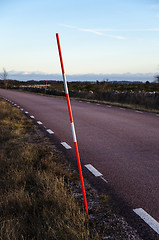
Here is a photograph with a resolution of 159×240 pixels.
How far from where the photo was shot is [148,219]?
3191 millimetres

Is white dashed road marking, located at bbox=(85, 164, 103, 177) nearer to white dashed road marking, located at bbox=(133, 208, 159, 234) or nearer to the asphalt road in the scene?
the asphalt road

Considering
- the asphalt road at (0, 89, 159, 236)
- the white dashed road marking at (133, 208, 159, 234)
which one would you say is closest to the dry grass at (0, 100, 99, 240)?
the white dashed road marking at (133, 208, 159, 234)

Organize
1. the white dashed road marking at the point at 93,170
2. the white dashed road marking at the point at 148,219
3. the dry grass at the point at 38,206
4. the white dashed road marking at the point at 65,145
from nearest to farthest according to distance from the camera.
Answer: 1. the dry grass at the point at 38,206
2. the white dashed road marking at the point at 148,219
3. the white dashed road marking at the point at 93,170
4. the white dashed road marking at the point at 65,145

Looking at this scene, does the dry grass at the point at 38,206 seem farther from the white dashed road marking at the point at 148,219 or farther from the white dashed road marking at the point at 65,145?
the white dashed road marking at the point at 65,145

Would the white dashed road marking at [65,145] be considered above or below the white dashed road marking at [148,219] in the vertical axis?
above

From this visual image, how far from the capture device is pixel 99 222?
10.1 ft

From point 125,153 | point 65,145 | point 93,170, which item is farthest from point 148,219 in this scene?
point 65,145

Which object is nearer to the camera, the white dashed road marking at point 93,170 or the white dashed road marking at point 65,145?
the white dashed road marking at point 93,170

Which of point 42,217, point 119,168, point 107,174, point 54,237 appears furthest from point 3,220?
point 119,168

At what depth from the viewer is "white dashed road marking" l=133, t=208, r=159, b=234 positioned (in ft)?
9.94

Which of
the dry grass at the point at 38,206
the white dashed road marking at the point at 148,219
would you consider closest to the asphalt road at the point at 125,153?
the white dashed road marking at the point at 148,219

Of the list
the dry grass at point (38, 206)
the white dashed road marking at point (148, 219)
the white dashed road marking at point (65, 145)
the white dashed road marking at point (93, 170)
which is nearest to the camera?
the dry grass at point (38, 206)

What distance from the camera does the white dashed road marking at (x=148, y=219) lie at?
303 centimetres

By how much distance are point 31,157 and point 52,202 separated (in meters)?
2.04
